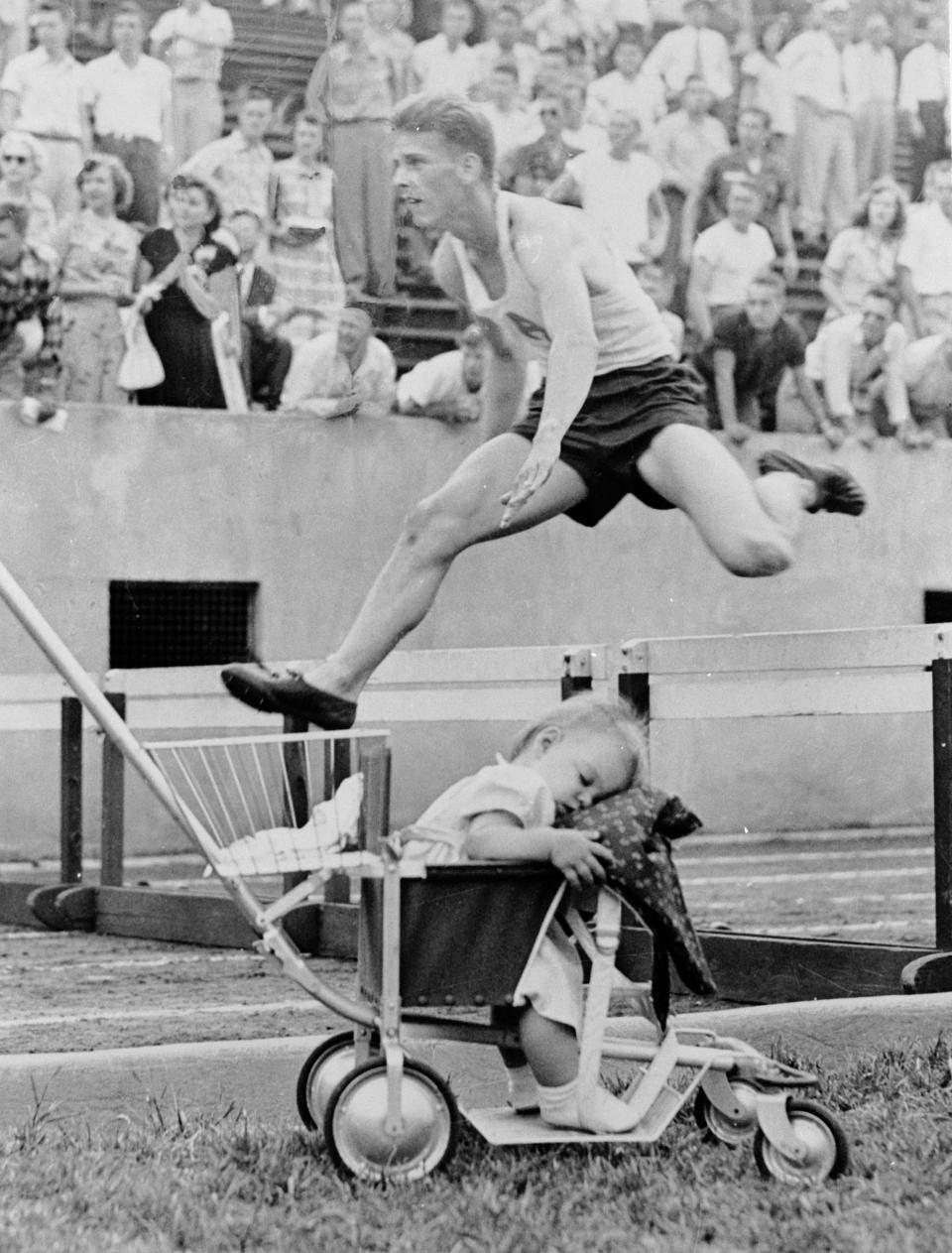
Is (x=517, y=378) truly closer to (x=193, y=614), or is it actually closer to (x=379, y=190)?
(x=379, y=190)

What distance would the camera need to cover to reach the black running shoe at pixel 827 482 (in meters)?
5.34

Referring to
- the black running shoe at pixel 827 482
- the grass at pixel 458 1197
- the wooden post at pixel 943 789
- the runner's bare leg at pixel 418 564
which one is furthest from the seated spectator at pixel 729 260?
the grass at pixel 458 1197

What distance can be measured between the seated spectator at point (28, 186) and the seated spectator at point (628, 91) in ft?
4.38

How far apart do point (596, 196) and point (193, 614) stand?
1411 millimetres

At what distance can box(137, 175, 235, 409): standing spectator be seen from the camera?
508cm

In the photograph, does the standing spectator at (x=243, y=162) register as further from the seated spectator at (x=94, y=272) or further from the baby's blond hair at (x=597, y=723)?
the baby's blond hair at (x=597, y=723)

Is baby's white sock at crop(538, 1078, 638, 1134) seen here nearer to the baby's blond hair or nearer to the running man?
the baby's blond hair

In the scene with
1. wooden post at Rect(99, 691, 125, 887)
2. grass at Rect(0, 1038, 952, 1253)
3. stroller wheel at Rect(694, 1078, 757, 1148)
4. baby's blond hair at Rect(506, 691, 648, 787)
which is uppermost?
baby's blond hair at Rect(506, 691, 648, 787)

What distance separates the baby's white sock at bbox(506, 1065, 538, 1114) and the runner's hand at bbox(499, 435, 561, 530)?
152 centimetres

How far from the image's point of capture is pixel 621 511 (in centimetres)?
511

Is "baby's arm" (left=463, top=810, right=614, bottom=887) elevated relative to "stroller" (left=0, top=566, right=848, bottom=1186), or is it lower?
elevated

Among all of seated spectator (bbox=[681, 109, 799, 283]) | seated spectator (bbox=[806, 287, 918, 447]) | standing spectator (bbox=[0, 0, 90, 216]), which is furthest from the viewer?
seated spectator (bbox=[806, 287, 918, 447])

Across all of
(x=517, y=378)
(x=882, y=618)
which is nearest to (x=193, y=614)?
(x=517, y=378)

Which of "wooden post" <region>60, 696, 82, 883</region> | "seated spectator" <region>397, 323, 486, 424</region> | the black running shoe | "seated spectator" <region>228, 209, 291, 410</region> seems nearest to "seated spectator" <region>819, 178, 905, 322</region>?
the black running shoe
